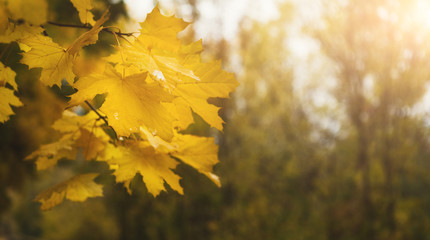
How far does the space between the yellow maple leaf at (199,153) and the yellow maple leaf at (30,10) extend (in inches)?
15.6

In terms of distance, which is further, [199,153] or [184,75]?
[199,153]

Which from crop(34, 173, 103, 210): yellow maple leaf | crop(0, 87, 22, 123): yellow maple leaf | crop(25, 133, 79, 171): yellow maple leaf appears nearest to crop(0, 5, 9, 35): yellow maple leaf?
crop(0, 87, 22, 123): yellow maple leaf

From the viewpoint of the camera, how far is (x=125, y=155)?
693 mm

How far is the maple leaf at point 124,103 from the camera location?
56 cm

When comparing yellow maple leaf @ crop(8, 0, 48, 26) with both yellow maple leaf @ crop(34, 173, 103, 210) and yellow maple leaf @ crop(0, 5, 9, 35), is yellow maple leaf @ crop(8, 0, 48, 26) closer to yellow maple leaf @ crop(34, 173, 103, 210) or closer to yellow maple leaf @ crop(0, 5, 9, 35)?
yellow maple leaf @ crop(0, 5, 9, 35)

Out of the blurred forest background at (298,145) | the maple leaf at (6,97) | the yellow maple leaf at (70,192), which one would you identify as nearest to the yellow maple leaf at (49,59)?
the maple leaf at (6,97)

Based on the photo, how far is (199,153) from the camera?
829 millimetres

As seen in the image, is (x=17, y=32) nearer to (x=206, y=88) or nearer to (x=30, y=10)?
(x=30, y=10)

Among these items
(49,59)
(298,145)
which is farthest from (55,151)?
(298,145)

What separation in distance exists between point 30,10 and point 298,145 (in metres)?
5.62

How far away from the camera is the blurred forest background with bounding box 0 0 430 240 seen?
4.07m

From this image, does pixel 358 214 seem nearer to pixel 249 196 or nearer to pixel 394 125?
pixel 394 125

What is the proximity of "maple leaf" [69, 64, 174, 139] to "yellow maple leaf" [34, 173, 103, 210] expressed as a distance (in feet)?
1.06

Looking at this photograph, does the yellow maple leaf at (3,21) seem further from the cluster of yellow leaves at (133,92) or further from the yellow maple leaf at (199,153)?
the yellow maple leaf at (199,153)
